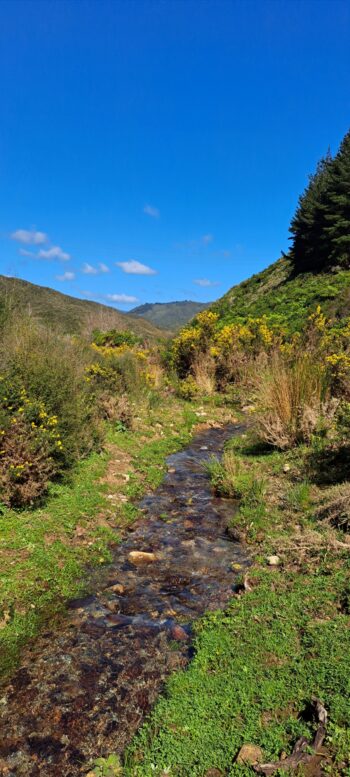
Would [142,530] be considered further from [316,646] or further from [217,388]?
[217,388]

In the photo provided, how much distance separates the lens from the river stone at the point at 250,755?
247 cm

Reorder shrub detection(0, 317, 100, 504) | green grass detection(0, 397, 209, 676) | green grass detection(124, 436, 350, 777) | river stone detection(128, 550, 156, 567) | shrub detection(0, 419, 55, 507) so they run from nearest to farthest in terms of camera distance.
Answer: green grass detection(124, 436, 350, 777)
green grass detection(0, 397, 209, 676)
river stone detection(128, 550, 156, 567)
shrub detection(0, 419, 55, 507)
shrub detection(0, 317, 100, 504)

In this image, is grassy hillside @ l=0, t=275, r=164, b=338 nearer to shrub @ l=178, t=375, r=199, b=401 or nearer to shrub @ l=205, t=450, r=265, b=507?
shrub @ l=178, t=375, r=199, b=401

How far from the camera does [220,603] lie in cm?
438

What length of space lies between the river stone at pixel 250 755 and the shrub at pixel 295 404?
19.0 ft

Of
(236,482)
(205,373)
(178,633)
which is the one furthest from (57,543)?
(205,373)

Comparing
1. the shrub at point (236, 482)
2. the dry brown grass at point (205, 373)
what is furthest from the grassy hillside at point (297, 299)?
the shrub at point (236, 482)

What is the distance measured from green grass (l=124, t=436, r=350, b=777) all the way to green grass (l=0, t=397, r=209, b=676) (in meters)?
1.47

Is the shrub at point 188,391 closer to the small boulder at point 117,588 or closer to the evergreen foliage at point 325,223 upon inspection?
the small boulder at point 117,588

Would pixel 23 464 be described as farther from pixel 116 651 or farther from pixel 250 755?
pixel 250 755

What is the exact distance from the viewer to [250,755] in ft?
8.21

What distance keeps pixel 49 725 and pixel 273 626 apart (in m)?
1.84

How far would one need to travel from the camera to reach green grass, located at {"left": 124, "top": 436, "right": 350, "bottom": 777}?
8.49 ft

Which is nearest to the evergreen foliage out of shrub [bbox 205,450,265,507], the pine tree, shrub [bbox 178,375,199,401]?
the pine tree
